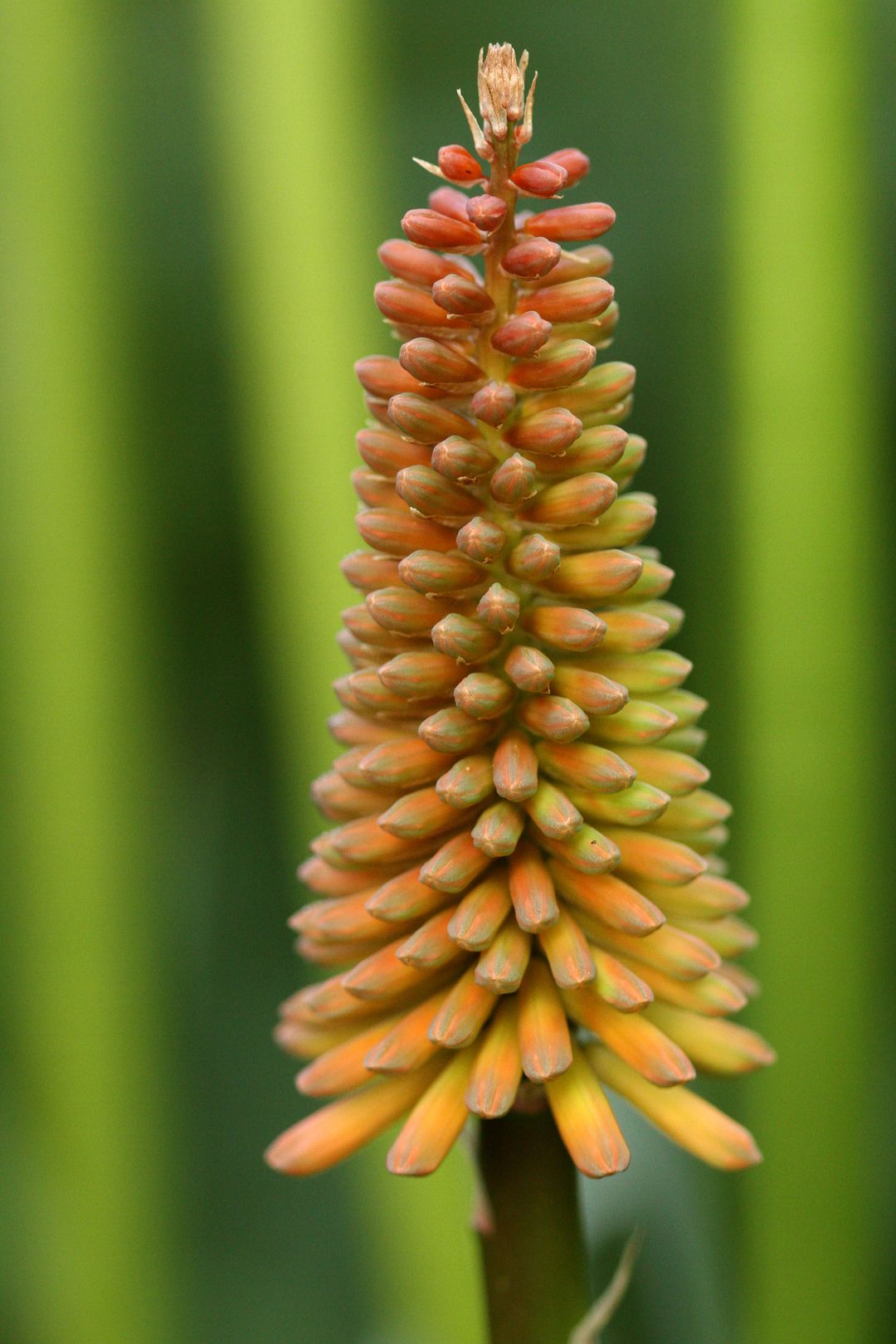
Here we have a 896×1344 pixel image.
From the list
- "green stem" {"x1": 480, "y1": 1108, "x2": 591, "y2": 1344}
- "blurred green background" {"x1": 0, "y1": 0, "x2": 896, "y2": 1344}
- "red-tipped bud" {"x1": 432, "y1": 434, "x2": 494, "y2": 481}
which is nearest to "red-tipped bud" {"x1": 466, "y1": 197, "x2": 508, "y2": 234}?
"red-tipped bud" {"x1": 432, "y1": 434, "x2": 494, "y2": 481}

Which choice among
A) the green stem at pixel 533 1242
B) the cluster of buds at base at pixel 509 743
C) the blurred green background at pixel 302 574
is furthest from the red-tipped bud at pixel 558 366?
the blurred green background at pixel 302 574

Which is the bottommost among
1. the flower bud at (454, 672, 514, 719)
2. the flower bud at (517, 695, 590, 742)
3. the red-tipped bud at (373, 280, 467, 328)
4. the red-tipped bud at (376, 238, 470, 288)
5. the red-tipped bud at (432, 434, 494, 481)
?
the flower bud at (517, 695, 590, 742)

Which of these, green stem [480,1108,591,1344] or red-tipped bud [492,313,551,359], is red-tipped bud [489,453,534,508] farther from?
green stem [480,1108,591,1344]

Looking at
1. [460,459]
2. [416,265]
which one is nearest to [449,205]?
[416,265]

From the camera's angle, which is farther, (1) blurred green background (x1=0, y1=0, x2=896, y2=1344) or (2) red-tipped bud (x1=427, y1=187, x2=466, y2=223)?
(1) blurred green background (x1=0, y1=0, x2=896, y2=1344)

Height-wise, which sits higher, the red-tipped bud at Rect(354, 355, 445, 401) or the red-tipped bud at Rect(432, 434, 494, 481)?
the red-tipped bud at Rect(354, 355, 445, 401)

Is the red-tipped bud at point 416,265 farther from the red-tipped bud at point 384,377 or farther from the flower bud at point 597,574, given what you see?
the flower bud at point 597,574

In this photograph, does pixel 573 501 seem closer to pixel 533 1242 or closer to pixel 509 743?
pixel 509 743

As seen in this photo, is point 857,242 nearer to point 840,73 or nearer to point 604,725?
point 840,73
